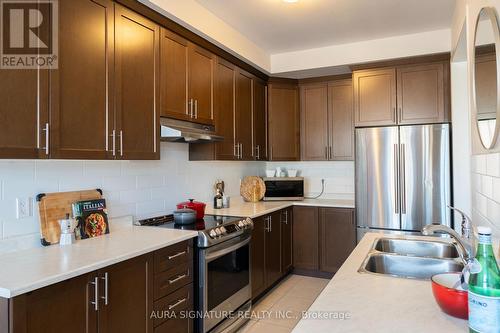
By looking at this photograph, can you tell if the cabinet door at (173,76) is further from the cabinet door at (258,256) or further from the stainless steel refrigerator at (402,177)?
the stainless steel refrigerator at (402,177)

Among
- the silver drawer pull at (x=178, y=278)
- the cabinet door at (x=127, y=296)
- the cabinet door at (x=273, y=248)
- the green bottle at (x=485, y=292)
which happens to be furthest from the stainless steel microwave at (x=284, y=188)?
the green bottle at (x=485, y=292)

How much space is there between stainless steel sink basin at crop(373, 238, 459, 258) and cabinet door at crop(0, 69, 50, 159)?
73.5 inches

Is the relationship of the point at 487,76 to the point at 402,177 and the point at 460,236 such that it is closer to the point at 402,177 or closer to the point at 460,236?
the point at 460,236

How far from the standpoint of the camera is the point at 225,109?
3291 millimetres

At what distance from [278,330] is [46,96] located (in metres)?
2.38

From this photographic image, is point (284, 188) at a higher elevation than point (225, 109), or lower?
lower

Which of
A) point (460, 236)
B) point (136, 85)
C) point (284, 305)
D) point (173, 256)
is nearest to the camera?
point (460, 236)

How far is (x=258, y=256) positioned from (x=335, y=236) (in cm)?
110

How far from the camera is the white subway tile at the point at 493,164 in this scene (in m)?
1.50

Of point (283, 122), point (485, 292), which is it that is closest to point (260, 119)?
point (283, 122)

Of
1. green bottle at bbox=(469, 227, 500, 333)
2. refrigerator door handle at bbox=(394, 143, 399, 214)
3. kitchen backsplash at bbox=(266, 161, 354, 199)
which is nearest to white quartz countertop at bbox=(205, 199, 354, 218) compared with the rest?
kitchen backsplash at bbox=(266, 161, 354, 199)

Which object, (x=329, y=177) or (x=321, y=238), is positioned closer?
(x=321, y=238)

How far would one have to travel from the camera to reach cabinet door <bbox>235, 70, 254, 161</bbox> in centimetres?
353

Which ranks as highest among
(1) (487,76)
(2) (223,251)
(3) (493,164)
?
(1) (487,76)
